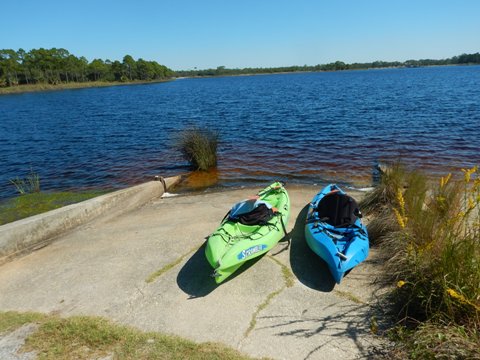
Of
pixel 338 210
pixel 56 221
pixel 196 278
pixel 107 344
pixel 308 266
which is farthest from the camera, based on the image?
pixel 56 221

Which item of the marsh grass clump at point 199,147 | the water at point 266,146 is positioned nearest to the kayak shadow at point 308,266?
the water at point 266,146

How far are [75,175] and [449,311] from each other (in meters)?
14.8

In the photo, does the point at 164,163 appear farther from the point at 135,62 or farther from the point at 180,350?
the point at 135,62

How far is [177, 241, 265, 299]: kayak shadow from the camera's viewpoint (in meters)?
5.52

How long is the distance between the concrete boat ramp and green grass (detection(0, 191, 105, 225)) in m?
3.22

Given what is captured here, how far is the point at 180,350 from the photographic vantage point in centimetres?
406

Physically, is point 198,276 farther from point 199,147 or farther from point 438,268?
point 199,147

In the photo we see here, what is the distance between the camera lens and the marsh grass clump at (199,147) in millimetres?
14031

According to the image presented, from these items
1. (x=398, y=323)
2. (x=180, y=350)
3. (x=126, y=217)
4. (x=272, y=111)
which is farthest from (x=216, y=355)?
(x=272, y=111)

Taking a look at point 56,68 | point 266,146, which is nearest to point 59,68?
point 56,68

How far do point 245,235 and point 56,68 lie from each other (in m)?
118

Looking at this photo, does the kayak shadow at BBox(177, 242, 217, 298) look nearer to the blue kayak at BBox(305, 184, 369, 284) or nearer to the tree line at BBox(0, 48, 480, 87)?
the blue kayak at BBox(305, 184, 369, 284)

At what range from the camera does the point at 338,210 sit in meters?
6.78

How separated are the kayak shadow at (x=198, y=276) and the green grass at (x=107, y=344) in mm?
1139
